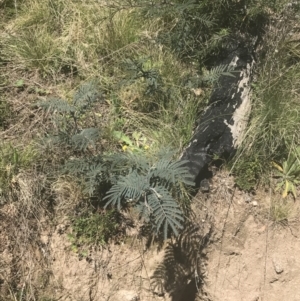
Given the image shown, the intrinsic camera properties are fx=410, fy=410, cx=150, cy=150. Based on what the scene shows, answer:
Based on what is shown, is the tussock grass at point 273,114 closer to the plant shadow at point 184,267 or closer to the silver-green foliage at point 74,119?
the plant shadow at point 184,267

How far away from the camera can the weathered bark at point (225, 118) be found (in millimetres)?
2744

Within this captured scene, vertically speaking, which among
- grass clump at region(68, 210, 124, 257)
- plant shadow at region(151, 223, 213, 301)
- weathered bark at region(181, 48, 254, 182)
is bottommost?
plant shadow at region(151, 223, 213, 301)

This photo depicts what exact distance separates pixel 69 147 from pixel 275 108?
4.75ft

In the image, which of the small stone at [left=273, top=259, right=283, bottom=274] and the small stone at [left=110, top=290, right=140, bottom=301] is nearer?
the small stone at [left=110, top=290, right=140, bottom=301]

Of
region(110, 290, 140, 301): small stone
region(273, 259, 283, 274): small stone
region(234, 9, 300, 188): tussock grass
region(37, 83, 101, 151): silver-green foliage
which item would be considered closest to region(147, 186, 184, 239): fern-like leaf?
region(37, 83, 101, 151): silver-green foliage

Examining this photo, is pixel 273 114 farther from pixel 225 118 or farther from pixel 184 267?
pixel 184 267

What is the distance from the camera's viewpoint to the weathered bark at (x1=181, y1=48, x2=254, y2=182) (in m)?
2.74

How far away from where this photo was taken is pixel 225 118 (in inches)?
112

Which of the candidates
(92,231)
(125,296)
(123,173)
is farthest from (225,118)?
(125,296)

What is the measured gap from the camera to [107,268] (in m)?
2.60

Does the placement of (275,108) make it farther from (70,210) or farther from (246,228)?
(70,210)

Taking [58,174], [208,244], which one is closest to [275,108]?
[208,244]

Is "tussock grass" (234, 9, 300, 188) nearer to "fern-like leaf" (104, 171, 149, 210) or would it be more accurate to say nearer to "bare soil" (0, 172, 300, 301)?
"bare soil" (0, 172, 300, 301)

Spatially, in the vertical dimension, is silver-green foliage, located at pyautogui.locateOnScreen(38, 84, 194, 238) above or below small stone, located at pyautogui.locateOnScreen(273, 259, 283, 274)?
above
